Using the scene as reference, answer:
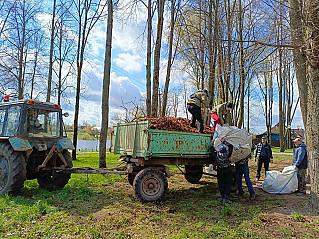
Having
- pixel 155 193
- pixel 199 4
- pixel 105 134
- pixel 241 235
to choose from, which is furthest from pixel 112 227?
pixel 199 4

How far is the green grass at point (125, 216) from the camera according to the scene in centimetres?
459

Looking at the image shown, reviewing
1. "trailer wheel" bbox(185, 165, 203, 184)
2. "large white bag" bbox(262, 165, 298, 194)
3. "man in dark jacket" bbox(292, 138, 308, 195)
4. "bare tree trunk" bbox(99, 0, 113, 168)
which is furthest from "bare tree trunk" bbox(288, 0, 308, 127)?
"bare tree trunk" bbox(99, 0, 113, 168)

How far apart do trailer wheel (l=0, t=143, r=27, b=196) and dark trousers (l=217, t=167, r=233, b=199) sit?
5.17 metres

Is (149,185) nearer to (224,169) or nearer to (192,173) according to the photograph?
(224,169)

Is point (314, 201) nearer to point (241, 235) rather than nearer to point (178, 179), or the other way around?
point (241, 235)

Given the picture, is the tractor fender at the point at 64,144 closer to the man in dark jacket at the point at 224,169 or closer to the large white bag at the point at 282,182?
the man in dark jacket at the point at 224,169

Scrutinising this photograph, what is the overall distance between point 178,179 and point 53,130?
518cm

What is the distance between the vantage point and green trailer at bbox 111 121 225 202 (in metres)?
6.32

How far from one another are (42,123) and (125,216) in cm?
398

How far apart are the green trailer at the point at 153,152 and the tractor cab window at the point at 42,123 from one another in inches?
86.0

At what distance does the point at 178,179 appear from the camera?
33.8 feet

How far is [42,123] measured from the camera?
296 inches

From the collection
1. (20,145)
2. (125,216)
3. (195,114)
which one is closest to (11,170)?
(20,145)

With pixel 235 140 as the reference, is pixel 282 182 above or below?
below
